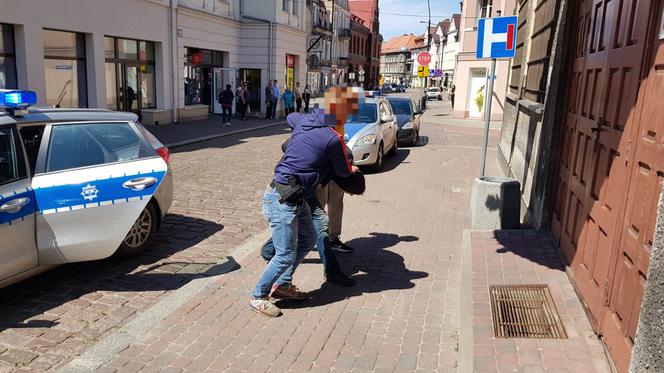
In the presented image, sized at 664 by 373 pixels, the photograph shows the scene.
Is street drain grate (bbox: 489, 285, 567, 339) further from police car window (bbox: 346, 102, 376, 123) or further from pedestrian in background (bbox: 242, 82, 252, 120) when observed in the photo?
pedestrian in background (bbox: 242, 82, 252, 120)

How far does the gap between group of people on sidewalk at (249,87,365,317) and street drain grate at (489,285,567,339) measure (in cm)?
155

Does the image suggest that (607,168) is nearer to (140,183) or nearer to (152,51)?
(140,183)

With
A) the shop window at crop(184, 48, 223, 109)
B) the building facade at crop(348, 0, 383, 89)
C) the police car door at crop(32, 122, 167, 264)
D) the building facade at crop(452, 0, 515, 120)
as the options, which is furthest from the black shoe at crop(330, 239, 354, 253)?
the building facade at crop(348, 0, 383, 89)

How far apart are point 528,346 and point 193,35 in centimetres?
2101

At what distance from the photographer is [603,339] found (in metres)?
3.72

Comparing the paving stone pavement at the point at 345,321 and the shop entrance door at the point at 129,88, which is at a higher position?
the shop entrance door at the point at 129,88

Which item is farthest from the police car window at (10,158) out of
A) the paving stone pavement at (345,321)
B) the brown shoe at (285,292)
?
the brown shoe at (285,292)

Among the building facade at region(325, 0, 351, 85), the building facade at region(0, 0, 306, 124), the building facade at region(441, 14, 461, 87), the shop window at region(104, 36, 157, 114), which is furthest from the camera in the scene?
the building facade at region(441, 14, 461, 87)

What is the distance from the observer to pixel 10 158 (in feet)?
15.1

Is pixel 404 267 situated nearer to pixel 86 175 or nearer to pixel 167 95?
pixel 86 175

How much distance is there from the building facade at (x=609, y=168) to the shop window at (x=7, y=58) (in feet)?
42.9

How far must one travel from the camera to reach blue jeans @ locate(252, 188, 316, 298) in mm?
4363

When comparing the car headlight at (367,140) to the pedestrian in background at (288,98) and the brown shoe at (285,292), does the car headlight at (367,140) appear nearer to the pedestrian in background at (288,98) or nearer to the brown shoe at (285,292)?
the brown shoe at (285,292)

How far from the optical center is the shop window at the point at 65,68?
15289 mm
